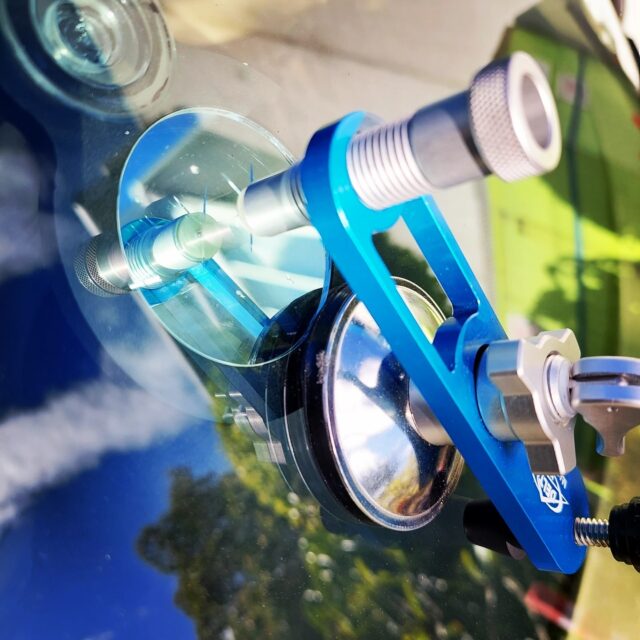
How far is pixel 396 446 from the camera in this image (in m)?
0.43

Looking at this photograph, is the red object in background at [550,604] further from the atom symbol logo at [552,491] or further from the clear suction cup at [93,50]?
the clear suction cup at [93,50]

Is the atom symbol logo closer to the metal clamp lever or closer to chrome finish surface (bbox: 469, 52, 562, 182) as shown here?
the metal clamp lever

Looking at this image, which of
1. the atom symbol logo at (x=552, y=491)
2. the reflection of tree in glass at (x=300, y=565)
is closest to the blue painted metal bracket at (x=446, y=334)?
the atom symbol logo at (x=552, y=491)

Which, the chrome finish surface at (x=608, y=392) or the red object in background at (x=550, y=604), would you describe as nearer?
the chrome finish surface at (x=608, y=392)

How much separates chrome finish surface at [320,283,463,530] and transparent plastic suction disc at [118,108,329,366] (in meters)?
0.03

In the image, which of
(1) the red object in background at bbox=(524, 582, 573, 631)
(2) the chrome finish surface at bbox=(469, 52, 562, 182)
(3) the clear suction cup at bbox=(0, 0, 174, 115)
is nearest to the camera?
(2) the chrome finish surface at bbox=(469, 52, 562, 182)

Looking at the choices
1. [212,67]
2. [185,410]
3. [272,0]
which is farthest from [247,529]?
[272,0]

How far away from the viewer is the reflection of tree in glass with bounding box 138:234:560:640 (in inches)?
16.2

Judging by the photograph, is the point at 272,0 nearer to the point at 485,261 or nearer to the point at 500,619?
the point at 485,261

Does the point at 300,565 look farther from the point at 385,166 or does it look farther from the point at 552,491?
the point at 385,166

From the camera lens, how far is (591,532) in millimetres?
426

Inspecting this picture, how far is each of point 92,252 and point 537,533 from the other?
31 centimetres

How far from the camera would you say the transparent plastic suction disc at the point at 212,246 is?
383 mm

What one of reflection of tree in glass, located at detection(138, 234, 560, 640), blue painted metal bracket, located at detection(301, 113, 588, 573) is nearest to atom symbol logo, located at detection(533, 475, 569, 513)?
blue painted metal bracket, located at detection(301, 113, 588, 573)
